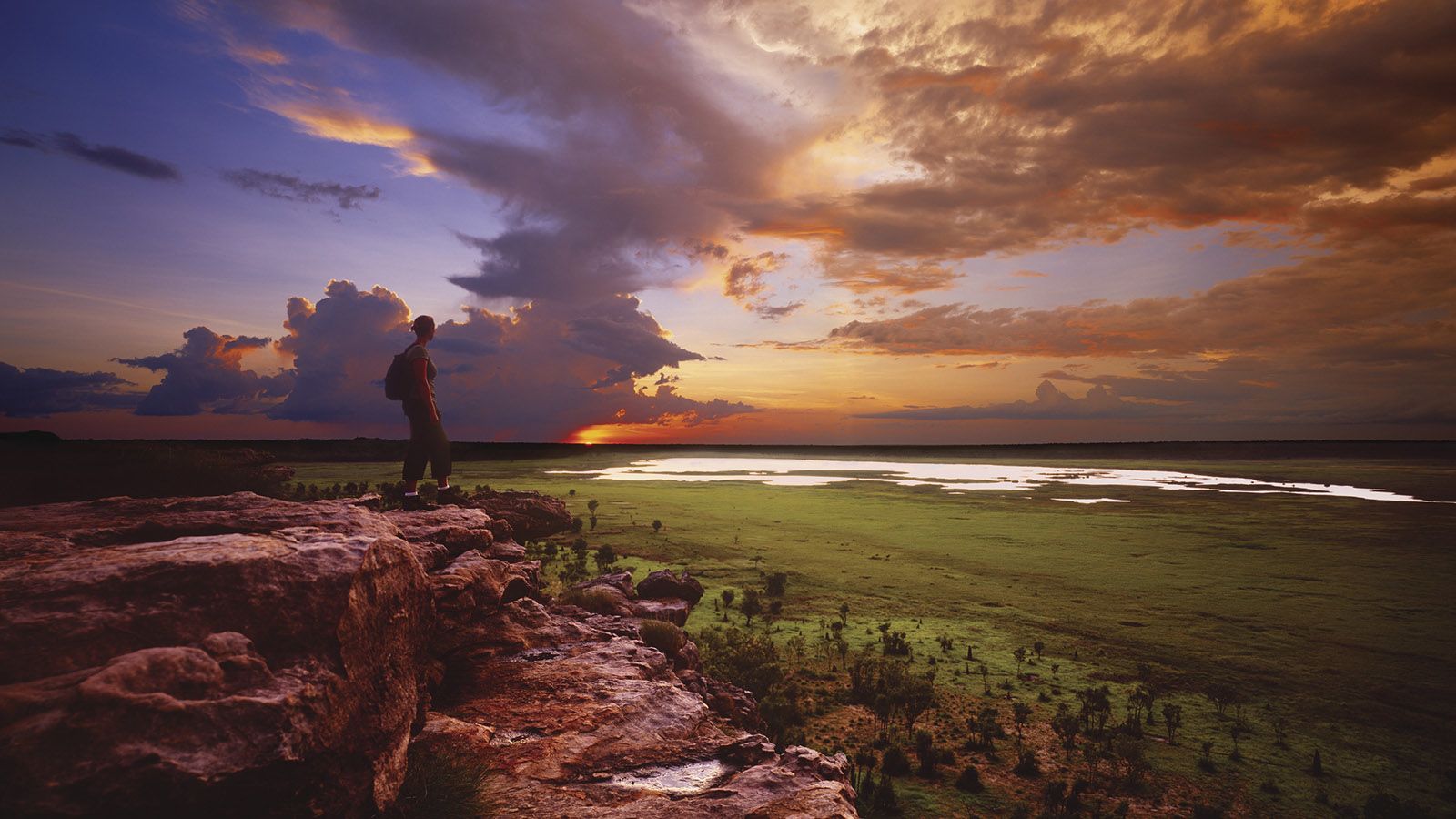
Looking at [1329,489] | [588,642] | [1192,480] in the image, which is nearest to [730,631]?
[588,642]

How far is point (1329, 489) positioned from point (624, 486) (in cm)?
11124

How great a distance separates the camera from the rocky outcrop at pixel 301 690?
14.5ft

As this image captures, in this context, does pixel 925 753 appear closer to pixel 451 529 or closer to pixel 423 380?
Answer: pixel 451 529

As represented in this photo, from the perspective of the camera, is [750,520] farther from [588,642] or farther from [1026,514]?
[588,642]

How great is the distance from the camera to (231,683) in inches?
204

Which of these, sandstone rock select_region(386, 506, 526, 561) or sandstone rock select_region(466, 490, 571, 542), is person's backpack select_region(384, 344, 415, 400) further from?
sandstone rock select_region(466, 490, 571, 542)

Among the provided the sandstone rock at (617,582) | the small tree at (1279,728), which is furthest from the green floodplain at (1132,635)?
the sandstone rock at (617,582)

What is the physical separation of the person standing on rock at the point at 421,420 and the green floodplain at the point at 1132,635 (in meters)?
11.3

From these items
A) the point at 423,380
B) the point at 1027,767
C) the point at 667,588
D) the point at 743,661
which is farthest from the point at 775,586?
the point at 423,380

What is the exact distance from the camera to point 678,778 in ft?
26.3

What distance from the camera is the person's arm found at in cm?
1348

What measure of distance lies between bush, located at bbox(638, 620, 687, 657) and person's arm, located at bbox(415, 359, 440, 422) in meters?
6.88

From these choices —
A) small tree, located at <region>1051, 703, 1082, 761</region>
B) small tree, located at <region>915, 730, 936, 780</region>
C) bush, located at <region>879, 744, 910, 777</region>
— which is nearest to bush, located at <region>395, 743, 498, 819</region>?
bush, located at <region>879, 744, 910, 777</region>

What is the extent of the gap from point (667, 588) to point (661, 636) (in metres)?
8.99
